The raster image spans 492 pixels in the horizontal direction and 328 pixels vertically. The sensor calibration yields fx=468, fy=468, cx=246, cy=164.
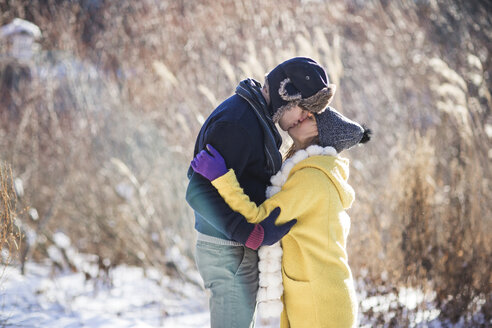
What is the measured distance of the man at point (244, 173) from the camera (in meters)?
1.85

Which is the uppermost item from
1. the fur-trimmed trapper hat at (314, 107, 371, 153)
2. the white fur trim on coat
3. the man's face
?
the man's face

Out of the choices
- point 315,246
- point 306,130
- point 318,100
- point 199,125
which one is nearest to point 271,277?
point 315,246

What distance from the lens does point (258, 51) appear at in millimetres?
5363

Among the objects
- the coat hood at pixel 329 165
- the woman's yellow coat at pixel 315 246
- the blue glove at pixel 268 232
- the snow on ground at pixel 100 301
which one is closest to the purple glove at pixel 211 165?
the woman's yellow coat at pixel 315 246

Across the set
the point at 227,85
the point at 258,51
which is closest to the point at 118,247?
the point at 227,85

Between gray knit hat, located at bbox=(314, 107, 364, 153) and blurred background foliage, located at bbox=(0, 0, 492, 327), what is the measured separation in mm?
1133

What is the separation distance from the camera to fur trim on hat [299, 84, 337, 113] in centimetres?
199

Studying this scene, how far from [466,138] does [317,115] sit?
1941mm

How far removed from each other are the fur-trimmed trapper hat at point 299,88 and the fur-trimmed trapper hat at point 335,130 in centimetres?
7

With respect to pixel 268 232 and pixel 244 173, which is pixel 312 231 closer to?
pixel 268 232

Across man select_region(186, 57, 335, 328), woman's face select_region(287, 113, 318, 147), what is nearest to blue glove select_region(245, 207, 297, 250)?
man select_region(186, 57, 335, 328)

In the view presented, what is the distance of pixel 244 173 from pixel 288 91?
0.40 m

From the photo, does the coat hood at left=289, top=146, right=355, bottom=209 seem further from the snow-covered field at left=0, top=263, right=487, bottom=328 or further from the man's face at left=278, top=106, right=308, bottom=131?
the snow-covered field at left=0, top=263, right=487, bottom=328

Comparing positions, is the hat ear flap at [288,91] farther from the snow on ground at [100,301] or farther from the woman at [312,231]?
the snow on ground at [100,301]
